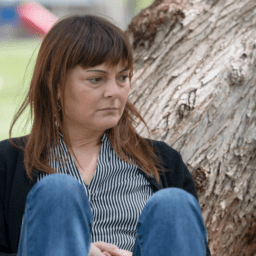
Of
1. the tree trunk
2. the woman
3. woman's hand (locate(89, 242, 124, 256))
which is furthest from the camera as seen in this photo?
the tree trunk

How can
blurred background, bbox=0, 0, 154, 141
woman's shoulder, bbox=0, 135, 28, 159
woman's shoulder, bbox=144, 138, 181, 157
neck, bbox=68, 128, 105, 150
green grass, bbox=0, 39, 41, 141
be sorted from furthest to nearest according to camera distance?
blurred background, bbox=0, 0, 154, 141 → green grass, bbox=0, 39, 41, 141 → woman's shoulder, bbox=144, 138, 181, 157 → neck, bbox=68, 128, 105, 150 → woman's shoulder, bbox=0, 135, 28, 159

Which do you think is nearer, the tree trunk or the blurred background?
the tree trunk

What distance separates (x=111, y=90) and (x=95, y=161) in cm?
39

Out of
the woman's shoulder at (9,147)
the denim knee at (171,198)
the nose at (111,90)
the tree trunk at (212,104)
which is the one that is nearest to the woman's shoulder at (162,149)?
the tree trunk at (212,104)

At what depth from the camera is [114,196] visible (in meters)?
1.86

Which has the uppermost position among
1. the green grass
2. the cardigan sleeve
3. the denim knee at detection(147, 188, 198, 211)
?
the denim knee at detection(147, 188, 198, 211)

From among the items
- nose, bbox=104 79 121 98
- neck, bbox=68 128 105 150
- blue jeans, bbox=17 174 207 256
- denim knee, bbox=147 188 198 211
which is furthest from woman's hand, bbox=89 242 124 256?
nose, bbox=104 79 121 98

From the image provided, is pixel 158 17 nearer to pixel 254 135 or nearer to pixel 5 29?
pixel 254 135

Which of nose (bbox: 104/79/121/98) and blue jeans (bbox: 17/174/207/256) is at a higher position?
nose (bbox: 104/79/121/98)

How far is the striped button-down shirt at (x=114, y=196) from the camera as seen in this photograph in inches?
70.8

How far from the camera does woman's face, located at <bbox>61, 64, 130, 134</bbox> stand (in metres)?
1.80

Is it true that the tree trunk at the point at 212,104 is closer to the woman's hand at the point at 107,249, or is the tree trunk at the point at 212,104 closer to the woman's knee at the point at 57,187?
the woman's hand at the point at 107,249

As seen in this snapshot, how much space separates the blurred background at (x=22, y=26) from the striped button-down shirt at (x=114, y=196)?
15.3ft

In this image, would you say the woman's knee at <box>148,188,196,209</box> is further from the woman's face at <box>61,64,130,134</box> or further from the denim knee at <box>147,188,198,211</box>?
the woman's face at <box>61,64,130,134</box>
